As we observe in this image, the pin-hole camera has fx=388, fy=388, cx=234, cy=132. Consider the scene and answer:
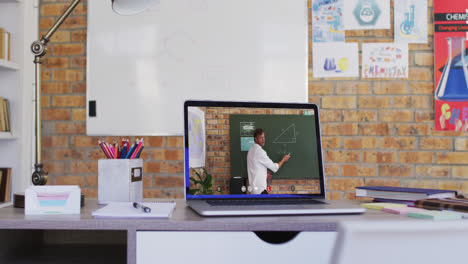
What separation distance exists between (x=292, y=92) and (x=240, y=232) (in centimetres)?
172

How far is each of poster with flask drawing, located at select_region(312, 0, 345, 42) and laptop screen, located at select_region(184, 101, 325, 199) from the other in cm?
138

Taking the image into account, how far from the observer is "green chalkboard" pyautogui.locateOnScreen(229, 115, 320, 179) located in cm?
118

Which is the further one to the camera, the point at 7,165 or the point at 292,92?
the point at 292,92

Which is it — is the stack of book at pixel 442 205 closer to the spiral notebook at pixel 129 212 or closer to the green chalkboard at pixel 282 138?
the green chalkboard at pixel 282 138

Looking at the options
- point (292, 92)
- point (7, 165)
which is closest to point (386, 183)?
point (292, 92)

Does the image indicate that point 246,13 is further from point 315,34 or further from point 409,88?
point 409,88

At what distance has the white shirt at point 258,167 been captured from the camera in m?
1.18

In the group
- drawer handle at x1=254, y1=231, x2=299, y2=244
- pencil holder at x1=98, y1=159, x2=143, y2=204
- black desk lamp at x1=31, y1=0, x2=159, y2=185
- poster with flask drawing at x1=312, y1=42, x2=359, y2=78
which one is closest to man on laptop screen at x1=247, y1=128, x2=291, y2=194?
drawer handle at x1=254, y1=231, x2=299, y2=244

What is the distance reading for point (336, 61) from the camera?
97.3 inches

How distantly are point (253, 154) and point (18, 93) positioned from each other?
1.74 meters

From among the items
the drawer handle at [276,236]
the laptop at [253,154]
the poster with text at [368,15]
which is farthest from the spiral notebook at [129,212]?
the poster with text at [368,15]

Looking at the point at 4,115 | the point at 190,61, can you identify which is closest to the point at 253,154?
the point at 190,61

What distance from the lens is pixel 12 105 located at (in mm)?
2289

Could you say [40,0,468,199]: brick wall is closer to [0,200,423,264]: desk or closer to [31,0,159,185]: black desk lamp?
[31,0,159,185]: black desk lamp
